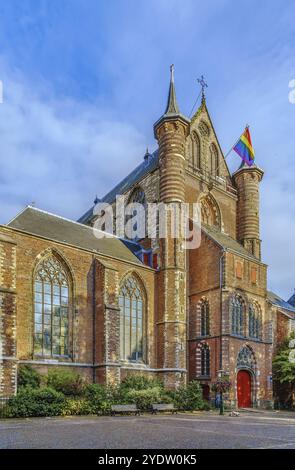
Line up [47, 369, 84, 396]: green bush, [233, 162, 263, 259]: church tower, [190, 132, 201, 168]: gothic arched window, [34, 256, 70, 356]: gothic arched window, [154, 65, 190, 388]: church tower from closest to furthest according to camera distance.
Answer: [47, 369, 84, 396]: green bush < [34, 256, 70, 356]: gothic arched window < [154, 65, 190, 388]: church tower < [190, 132, 201, 168]: gothic arched window < [233, 162, 263, 259]: church tower

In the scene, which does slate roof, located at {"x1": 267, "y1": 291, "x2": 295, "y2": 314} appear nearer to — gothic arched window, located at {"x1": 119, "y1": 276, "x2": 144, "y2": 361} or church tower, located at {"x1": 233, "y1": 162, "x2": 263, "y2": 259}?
church tower, located at {"x1": 233, "y1": 162, "x2": 263, "y2": 259}

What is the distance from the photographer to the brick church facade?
930 inches

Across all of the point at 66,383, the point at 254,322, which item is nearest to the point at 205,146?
the point at 254,322

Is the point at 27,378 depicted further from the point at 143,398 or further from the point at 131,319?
the point at 131,319

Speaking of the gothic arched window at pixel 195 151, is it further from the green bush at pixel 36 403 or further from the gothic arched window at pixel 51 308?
the green bush at pixel 36 403

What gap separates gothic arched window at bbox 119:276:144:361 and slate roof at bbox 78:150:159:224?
9973 millimetres

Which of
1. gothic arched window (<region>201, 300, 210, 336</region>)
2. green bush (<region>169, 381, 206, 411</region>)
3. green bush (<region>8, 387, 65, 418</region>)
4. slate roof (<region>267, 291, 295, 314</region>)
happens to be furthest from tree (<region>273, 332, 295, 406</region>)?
green bush (<region>8, 387, 65, 418</region>)

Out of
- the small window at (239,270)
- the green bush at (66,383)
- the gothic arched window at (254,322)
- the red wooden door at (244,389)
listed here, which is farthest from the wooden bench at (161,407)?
the small window at (239,270)

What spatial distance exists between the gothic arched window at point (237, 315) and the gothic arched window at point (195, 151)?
37.7 ft

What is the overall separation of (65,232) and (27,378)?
9.63m

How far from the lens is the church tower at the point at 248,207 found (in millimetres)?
36500

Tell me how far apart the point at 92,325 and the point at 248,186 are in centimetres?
1936

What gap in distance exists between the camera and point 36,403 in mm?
19125
